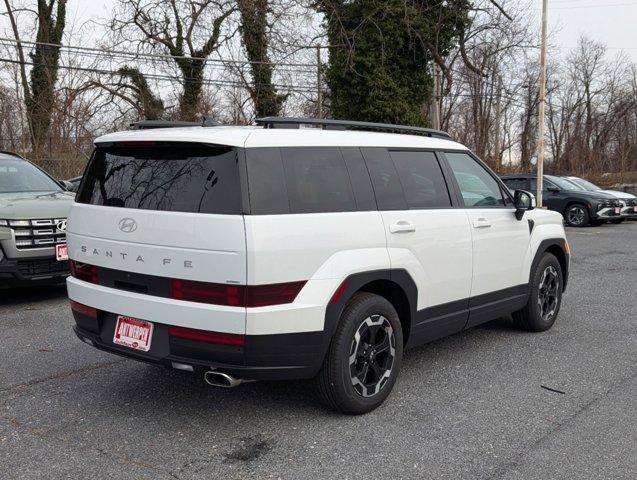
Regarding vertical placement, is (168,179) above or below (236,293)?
above

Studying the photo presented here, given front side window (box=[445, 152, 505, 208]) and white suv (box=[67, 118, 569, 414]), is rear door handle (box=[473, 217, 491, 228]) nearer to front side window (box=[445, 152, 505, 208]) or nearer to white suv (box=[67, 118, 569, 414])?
front side window (box=[445, 152, 505, 208])

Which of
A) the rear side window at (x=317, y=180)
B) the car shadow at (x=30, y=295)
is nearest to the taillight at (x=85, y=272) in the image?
the rear side window at (x=317, y=180)

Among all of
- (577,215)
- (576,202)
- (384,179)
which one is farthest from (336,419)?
(576,202)

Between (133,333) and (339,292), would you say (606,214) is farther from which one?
(133,333)

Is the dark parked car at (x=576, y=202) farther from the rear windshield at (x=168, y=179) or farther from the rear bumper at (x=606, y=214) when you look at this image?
the rear windshield at (x=168, y=179)

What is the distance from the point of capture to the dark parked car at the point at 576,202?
56.3 ft

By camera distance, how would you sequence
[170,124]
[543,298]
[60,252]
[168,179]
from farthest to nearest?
1. [60,252]
2. [543,298]
3. [170,124]
4. [168,179]

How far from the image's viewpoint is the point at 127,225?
11.7ft

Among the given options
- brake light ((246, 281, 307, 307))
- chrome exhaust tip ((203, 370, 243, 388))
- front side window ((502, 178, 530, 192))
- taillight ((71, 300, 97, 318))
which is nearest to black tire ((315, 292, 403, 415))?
brake light ((246, 281, 307, 307))

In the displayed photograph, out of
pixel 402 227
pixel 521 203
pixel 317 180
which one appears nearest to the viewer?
pixel 317 180

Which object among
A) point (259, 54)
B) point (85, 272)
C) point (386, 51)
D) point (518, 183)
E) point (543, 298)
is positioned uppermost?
point (259, 54)

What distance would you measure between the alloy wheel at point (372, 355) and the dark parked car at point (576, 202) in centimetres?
1516

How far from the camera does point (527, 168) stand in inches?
1681

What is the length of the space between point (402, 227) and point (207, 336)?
154cm
